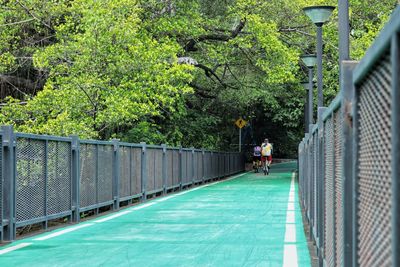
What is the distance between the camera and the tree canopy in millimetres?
21906

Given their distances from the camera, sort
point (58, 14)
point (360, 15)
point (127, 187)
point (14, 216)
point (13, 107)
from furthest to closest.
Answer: point (360, 15) → point (58, 14) → point (13, 107) → point (127, 187) → point (14, 216)

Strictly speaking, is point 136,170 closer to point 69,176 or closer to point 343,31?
point 69,176

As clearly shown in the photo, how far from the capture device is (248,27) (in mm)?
31422

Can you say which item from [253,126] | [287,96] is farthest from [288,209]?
[253,126]

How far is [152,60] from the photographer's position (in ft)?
77.0

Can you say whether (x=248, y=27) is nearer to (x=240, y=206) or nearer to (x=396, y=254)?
(x=240, y=206)

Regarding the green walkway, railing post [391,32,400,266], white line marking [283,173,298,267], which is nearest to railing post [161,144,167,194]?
the green walkway

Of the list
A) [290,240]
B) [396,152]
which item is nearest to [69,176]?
[290,240]

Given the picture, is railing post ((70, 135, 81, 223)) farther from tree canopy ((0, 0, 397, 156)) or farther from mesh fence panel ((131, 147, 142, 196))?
mesh fence panel ((131, 147, 142, 196))

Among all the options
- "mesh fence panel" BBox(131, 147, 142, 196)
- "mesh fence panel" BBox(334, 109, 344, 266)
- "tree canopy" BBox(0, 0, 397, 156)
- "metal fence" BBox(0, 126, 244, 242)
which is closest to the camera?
"mesh fence panel" BBox(334, 109, 344, 266)

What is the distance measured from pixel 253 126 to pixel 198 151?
28818 millimetres

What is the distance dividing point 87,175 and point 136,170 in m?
4.54

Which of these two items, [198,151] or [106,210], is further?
[198,151]

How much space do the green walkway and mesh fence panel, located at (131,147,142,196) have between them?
168 cm
